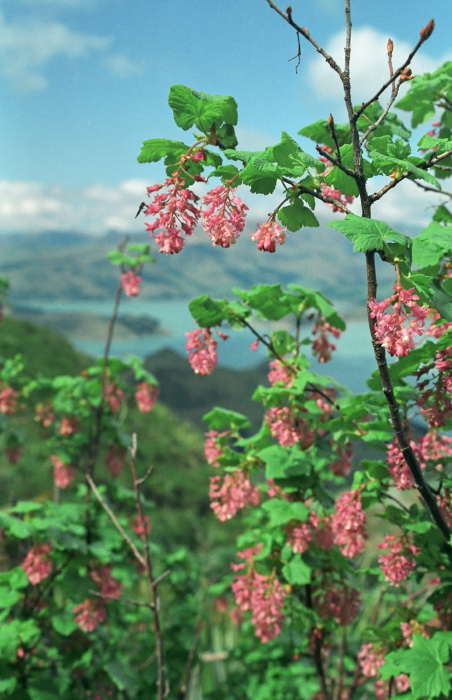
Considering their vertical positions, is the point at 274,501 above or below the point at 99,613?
above

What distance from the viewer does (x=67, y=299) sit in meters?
116

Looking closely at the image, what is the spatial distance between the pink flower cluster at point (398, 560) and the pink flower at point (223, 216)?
1146 millimetres

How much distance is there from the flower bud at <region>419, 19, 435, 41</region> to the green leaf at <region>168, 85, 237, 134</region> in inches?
17.2

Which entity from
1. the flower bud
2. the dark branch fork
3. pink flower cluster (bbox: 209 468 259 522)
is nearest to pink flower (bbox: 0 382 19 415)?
pink flower cluster (bbox: 209 468 259 522)

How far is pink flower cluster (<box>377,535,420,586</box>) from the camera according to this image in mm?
1886

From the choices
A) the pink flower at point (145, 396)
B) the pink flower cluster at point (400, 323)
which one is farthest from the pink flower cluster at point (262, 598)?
the pink flower at point (145, 396)

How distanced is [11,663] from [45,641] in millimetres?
750

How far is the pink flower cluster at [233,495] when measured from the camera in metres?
2.25

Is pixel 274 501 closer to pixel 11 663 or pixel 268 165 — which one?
pixel 268 165

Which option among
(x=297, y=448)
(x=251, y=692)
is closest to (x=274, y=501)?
(x=297, y=448)

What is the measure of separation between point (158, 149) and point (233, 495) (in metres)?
1.37

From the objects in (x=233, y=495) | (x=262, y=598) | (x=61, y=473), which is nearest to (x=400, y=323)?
(x=233, y=495)

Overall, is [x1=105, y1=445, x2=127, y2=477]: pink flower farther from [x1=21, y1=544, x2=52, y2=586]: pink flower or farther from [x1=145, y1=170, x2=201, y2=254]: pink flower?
[x1=145, y1=170, x2=201, y2=254]: pink flower

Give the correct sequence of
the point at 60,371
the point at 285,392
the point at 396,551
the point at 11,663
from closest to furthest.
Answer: the point at 396,551 → the point at 285,392 → the point at 11,663 → the point at 60,371
